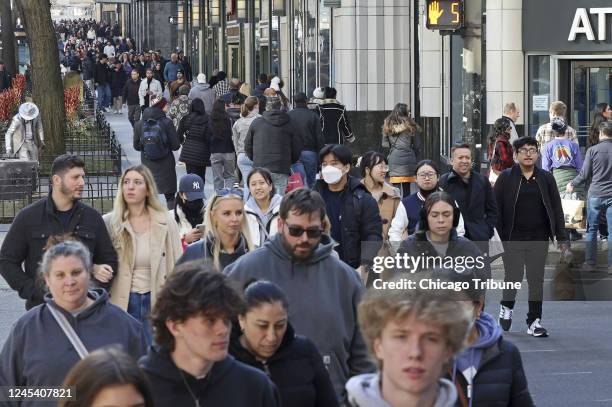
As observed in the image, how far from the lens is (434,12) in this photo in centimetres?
2252

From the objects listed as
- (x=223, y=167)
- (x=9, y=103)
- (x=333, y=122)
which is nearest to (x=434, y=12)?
(x=333, y=122)

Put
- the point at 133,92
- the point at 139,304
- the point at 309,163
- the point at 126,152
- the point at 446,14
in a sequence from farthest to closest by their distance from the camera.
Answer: the point at 133,92
the point at 126,152
the point at 446,14
the point at 309,163
the point at 139,304

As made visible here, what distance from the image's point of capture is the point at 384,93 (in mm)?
29562

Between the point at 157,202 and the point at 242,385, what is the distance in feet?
14.5

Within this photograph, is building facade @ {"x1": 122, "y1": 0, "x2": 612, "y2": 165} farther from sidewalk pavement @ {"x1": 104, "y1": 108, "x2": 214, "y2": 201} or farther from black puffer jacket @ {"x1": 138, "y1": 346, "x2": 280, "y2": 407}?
black puffer jacket @ {"x1": 138, "y1": 346, "x2": 280, "y2": 407}

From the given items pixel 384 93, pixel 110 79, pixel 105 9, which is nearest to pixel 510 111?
pixel 384 93

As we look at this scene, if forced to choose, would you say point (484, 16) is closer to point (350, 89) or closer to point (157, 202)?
point (350, 89)

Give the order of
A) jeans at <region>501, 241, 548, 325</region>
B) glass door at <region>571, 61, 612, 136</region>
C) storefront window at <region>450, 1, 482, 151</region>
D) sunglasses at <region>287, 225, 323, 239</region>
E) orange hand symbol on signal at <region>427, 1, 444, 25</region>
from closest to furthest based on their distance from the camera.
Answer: sunglasses at <region>287, 225, 323, 239</region> < jeans at <region>501, 241, 548, 325</region> < orange hand symbol on signal at <region>427, 1, 444, 25</region> < glass door at <region>571, 61, 612, 136</region> < storefront window at <region>450, 1, 482, 151</region>

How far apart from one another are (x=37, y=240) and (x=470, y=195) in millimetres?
4283

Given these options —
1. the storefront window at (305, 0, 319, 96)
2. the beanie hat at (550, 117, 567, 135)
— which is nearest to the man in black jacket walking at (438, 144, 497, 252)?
the beanie hat at (550, 117, 567, 135)

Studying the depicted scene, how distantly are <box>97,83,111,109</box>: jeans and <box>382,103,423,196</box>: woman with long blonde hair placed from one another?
28546 mm

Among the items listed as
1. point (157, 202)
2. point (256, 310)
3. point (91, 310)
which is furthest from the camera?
point (157, 202)

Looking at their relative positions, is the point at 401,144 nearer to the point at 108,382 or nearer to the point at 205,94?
the point at 205,94

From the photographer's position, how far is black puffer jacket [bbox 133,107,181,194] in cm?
1897
